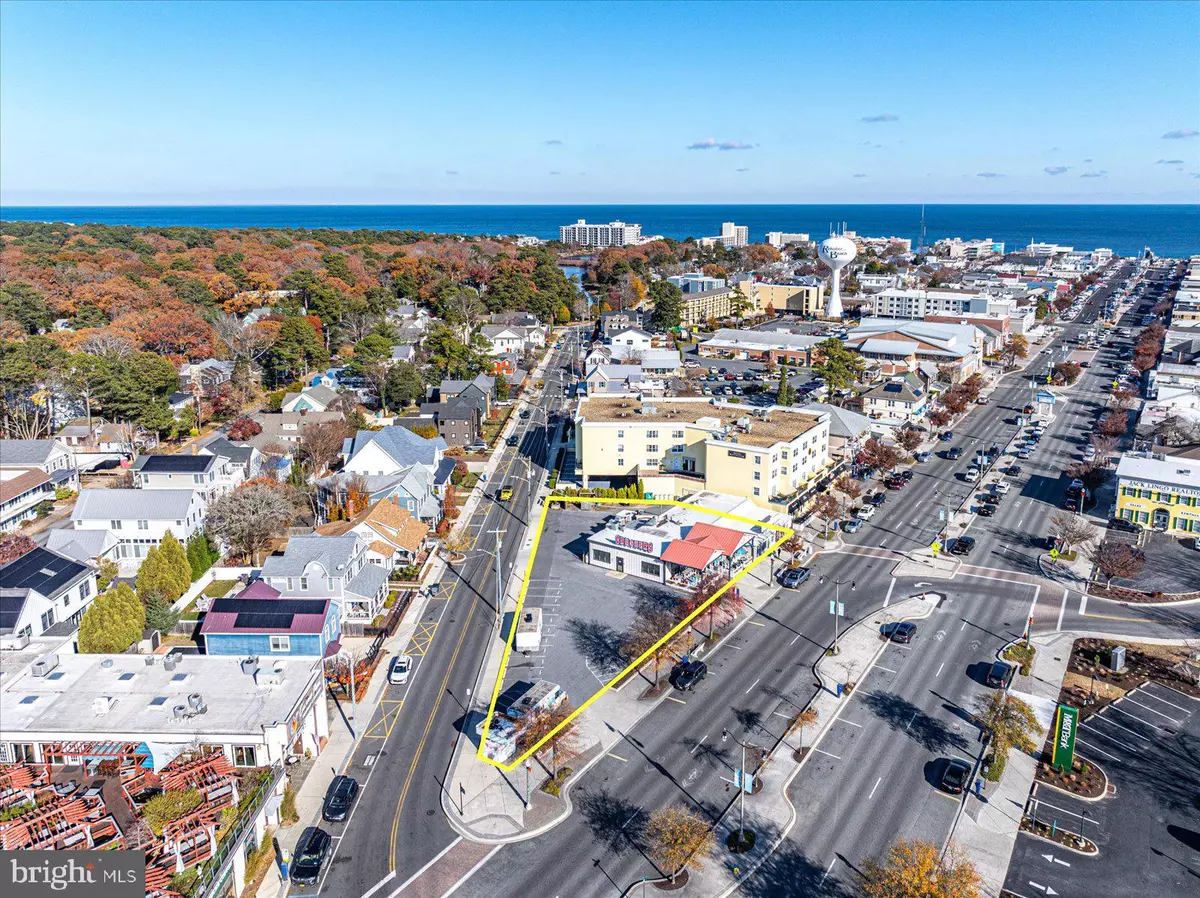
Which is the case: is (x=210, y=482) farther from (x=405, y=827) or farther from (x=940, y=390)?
(x=940, y=390)

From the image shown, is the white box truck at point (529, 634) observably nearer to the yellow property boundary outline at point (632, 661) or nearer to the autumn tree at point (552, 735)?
the yellow property boundary outline at point (632, 661)

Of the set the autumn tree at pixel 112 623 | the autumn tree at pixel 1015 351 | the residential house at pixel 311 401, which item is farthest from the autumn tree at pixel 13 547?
the autumn tree at pixel 1015 351

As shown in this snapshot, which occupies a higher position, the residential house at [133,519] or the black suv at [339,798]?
the residential house at [133,519]

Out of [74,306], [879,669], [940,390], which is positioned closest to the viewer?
[879,669]

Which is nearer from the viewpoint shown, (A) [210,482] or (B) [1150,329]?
(A) [210,482]

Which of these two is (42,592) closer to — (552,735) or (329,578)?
(329,578)

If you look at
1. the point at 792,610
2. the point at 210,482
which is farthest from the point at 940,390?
the point at 210,482

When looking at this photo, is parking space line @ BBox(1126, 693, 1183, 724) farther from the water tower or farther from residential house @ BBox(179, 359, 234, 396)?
the water tower
